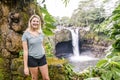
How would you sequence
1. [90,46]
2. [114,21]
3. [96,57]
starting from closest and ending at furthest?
[114,21], [96,57], [90,46]

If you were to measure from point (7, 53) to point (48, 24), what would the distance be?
3.15 ft

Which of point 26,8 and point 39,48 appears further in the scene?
point 26,8

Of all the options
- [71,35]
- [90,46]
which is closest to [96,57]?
[90,46]

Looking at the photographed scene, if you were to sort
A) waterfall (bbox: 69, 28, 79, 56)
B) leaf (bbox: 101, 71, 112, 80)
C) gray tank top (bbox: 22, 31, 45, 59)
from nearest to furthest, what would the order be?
leaf (bbox: 101, 71, 112, 80) → gray tank top (bbox: 22, 31, 45, 59) → waterfall (bbox: 69, 28, 79, 56)

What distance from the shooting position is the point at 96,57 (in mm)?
19266

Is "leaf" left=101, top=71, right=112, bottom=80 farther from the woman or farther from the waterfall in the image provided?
the waterfall

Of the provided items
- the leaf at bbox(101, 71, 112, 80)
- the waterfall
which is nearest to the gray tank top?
the leaf at bbox(101, 71, 112, 80)

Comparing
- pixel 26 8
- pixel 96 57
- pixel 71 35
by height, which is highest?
pixel 26 8

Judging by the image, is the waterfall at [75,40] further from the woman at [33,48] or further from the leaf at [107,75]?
the leaf at [107,75]

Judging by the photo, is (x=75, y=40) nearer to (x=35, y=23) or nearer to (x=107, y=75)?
(x=35, y=23)

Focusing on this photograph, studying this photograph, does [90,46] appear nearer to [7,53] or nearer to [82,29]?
[82,29]

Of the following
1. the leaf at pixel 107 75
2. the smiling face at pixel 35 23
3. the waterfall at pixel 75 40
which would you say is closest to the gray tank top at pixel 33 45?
the smiling face at pixel 35 23

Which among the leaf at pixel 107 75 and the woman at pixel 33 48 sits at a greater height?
the woman at pixel 33 48

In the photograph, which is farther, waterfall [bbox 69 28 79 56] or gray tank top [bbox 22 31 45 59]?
waterfall [bbox 69 28 79 56]
